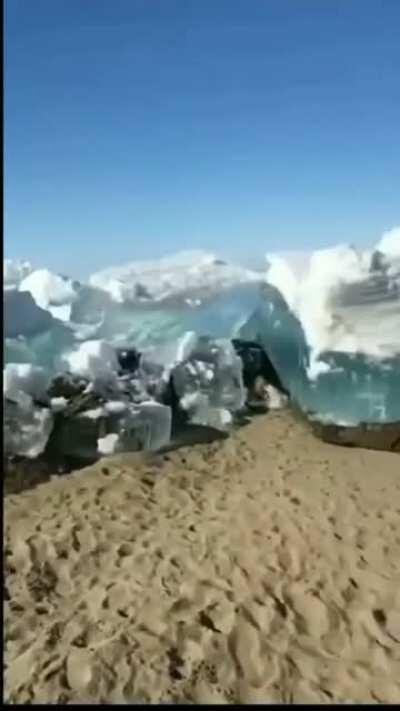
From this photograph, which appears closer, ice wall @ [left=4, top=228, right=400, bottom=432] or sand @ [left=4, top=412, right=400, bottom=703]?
sand @ [left=4, top=412, right=400, bottom=703]

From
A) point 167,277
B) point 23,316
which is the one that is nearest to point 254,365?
point 167,277

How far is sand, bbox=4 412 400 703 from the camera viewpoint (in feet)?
7.27

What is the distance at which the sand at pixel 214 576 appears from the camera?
7.27 feet

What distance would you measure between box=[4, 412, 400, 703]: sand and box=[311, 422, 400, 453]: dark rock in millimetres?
35

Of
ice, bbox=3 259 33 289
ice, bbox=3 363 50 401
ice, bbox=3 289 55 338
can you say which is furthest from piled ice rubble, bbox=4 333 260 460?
ice, bbox=3 259 33 289

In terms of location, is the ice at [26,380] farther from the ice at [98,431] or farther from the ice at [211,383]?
the ice at [211,383]

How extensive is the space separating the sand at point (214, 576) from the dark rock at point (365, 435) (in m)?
0.03

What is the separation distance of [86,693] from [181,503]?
25.1 inches

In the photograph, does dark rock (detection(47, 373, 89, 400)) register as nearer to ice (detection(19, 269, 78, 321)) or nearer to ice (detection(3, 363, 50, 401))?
ice (detection(3, 363, 50, 401))

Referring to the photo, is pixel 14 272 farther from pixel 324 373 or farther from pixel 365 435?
pixel 365 435

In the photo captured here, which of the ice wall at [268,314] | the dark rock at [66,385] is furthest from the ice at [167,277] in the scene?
the dark rock at [66,385]

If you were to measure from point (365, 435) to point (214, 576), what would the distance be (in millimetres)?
667

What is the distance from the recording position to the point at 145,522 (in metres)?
2.54

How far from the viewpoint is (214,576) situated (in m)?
2.44
